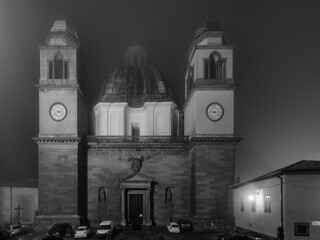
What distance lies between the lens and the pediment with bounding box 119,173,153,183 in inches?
1601

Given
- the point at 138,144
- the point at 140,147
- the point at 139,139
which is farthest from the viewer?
the point at 139,139

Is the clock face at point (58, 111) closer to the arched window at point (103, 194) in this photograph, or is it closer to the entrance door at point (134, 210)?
the arched window at point (103, 194)

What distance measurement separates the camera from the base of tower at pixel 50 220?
36.9m

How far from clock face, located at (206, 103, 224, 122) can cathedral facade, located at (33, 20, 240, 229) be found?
0.10 m

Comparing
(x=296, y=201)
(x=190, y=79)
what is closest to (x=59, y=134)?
(x=190, y=79)

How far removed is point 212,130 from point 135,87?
521 inches

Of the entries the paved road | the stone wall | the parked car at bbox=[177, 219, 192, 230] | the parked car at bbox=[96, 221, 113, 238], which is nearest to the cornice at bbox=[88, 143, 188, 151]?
the stone wall

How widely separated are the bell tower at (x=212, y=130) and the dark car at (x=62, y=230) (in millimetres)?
11936

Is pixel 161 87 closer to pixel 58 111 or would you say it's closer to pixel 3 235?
pixel 58 111

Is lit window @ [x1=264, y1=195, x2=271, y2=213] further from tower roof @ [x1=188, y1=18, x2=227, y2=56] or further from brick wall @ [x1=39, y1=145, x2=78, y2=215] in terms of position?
brick wall @ [x1=39, y1=145, x2=78, y2=215]

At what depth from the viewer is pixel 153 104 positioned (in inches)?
1751

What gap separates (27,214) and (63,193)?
1020 centimetres

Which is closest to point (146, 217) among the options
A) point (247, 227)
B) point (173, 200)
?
point (173, 200)

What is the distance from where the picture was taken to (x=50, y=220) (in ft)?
122
